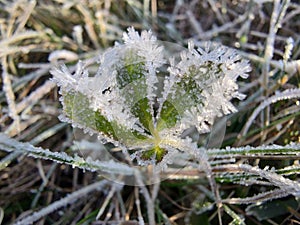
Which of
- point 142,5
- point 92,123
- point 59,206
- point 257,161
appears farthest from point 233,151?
point 142,5

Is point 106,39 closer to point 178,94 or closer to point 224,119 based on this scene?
point 224,119

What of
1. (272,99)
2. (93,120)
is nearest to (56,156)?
(93,120)

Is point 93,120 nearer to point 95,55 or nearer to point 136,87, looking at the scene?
point 136,87

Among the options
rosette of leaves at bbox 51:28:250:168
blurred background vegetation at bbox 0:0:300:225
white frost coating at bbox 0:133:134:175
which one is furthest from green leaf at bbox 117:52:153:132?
blurred background vegetation at bbox 0:0:300:225

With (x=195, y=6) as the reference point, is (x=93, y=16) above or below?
below

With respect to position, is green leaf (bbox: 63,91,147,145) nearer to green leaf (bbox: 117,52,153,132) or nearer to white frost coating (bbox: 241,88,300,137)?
green leaf (bbox: 117,52,153,132)
